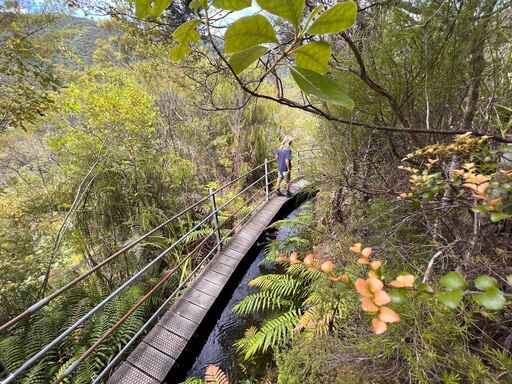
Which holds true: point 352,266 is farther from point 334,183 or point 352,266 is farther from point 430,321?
point 334,183

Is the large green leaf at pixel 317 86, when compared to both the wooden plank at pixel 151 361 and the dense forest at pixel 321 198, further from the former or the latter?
the wooden plank at pixel 151 361

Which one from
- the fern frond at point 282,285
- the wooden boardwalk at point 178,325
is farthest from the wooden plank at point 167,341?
the fern frond at point 282,285

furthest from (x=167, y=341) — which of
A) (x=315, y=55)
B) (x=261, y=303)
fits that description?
(x=315, y=55)

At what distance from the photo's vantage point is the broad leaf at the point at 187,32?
35 centimetres

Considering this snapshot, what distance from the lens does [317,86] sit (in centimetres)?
30

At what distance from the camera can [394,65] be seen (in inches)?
55.7

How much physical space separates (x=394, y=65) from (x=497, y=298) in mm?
1485

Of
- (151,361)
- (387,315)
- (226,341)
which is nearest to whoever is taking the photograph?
(387,315)

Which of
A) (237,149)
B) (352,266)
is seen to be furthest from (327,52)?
(237,149)

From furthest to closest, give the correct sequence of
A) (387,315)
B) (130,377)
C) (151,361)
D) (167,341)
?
(167,341) → (151,361) → (130,377) → (387,315)

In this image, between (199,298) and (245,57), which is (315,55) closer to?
(245,57)

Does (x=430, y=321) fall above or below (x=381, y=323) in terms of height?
below

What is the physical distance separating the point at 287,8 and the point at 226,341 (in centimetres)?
314

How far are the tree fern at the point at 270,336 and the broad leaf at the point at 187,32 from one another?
2560mm
